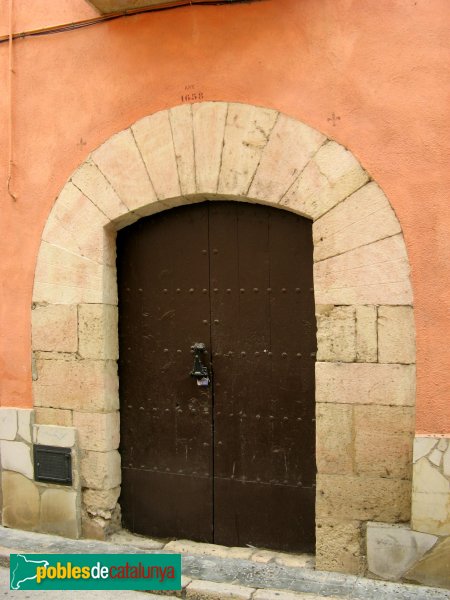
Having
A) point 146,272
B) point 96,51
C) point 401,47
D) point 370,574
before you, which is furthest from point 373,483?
point 96,51

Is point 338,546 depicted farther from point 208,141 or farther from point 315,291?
point 208,141

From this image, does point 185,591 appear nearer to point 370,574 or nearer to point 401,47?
point 370,574

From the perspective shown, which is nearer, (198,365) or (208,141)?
(208,141)

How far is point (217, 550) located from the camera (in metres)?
4.07

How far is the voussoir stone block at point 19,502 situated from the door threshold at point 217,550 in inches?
23.0

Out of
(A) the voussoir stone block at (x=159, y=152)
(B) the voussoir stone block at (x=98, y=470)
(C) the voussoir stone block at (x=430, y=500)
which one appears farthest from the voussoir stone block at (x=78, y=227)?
(C) the voussoir stone block at (x=430, y=500)

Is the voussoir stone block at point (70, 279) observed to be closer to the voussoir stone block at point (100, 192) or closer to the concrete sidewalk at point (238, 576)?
the voussoir stone block at point (100, 192)

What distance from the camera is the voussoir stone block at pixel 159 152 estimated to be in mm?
4004

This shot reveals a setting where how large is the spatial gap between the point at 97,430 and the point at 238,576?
1.28m

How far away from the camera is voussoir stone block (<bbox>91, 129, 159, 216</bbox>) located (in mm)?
4070

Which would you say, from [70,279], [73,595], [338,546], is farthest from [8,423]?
[338,546]

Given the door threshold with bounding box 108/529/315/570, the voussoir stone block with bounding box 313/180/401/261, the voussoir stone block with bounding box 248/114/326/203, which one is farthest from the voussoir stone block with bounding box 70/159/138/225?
the door threshold with bounding box 108/529/315/570

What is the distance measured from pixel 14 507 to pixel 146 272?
1872mm

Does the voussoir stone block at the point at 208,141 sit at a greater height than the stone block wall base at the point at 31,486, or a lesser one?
greater
